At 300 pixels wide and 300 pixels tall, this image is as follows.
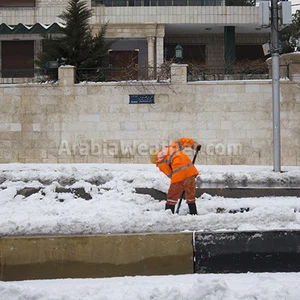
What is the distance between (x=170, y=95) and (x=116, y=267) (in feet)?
30.8

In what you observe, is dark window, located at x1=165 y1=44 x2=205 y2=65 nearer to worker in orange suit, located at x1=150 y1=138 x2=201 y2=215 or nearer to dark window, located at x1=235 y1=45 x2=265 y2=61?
dark window, located at x1=235 y1=45 x2=265 y2=61

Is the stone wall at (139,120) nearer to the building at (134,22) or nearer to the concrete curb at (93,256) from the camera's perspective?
the building at (134,22)

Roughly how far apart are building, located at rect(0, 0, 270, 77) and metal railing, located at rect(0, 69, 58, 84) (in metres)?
4.72

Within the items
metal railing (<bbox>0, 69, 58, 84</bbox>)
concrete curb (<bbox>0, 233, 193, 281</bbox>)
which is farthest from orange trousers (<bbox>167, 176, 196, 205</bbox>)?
metal railing (<bbox>0, 69, 58, 84</bbox>)

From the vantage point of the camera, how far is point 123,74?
14258mm

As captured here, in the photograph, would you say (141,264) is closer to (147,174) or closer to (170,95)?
(147,174)

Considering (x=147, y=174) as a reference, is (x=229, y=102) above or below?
above

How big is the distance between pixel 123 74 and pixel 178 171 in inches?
318

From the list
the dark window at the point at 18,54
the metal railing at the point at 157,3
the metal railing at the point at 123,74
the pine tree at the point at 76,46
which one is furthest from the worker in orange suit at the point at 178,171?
the dark window at the point at 18,54

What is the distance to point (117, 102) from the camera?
14.0 metres

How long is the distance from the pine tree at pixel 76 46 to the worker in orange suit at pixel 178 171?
9.07 m

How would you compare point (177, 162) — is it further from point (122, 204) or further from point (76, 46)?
point (76, 46)

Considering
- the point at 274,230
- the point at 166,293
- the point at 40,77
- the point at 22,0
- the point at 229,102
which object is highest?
the point at 22,0

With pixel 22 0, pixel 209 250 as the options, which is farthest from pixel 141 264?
pixel 22 0
